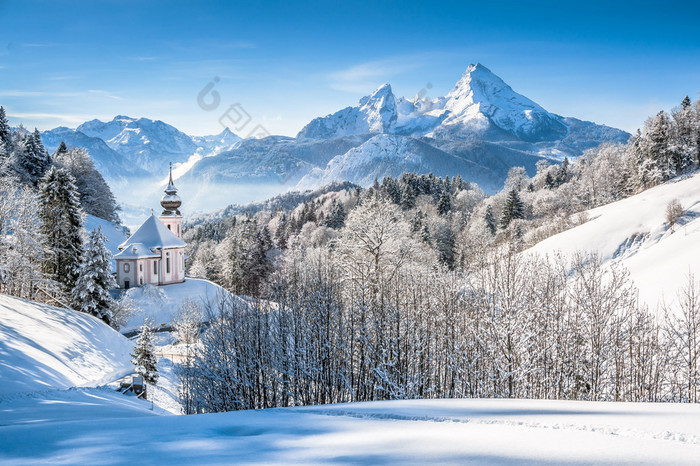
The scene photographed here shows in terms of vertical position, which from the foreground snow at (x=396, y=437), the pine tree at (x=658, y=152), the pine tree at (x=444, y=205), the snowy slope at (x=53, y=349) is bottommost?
the snowy slope at (x=53, y=349)

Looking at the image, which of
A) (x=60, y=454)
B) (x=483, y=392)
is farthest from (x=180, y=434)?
(x=483, y=392)

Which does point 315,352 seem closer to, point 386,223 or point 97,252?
point 386,223

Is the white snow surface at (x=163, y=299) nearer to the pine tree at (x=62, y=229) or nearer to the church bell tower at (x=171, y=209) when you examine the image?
the pine tree at (x=62, y=229)

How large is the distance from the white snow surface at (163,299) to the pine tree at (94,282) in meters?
8.15

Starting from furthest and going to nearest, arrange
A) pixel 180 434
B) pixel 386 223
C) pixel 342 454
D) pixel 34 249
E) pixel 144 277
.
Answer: pixel 144 277
pixel 386 223
pixel 34 249
pixel 180 434
pixel 342 454

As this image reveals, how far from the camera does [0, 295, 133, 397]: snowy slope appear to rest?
12.2 m

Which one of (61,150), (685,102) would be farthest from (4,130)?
(685,102)

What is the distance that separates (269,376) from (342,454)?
34.9 ft

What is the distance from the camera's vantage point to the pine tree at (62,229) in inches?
1114

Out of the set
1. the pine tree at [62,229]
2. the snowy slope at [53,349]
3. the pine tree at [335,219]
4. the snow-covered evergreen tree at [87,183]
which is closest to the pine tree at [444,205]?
the pine tree at [335,219]

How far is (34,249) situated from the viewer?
2502cm

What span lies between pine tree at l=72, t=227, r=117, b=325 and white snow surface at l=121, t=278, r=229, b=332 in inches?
321

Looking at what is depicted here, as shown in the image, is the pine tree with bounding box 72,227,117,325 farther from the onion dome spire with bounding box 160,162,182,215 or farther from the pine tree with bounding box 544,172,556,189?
the pine tree with bounding box 544,172,556,189

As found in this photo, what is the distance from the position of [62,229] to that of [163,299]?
44.9 feet
